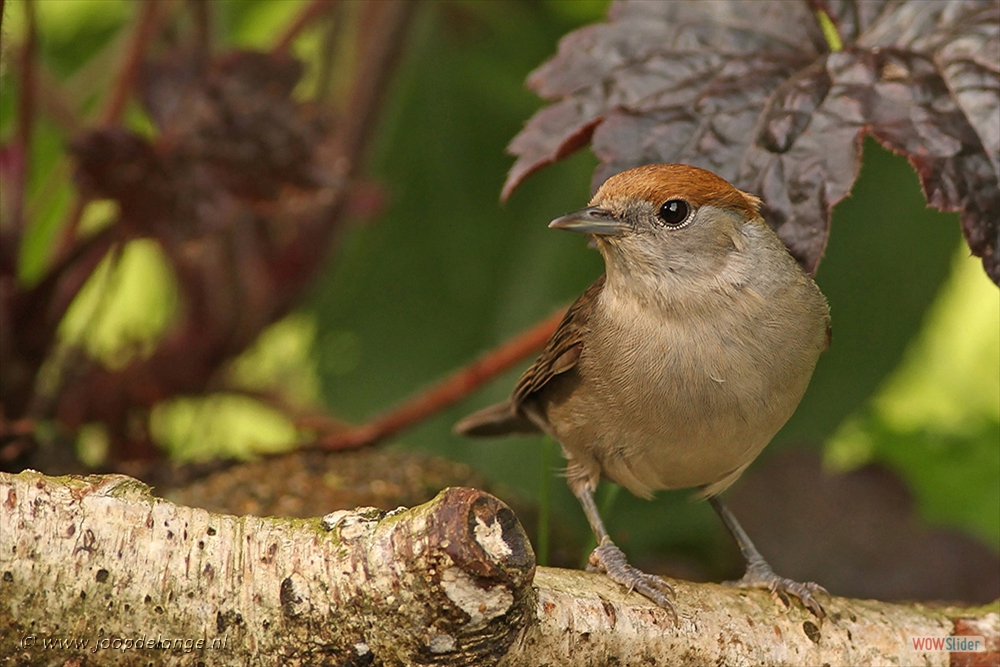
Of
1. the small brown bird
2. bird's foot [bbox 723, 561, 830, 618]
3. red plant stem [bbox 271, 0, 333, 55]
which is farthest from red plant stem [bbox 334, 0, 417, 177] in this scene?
bird's foot [bbox 723, 561, 830, 618]

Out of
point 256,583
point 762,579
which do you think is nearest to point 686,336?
point 762,579

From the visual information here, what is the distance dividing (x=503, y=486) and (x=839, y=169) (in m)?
2.03

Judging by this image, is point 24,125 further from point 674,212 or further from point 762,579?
point 762,579

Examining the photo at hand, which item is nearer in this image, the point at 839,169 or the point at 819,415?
the point at 839,169

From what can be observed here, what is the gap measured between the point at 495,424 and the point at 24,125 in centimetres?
171

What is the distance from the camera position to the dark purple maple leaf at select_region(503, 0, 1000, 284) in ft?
8.18

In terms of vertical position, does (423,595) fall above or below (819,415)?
above

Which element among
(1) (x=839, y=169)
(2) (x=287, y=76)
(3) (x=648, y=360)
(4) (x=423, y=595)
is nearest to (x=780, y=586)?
(3) (x=648, y=360)

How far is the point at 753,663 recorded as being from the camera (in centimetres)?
241

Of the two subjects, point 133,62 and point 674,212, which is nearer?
point 674,212

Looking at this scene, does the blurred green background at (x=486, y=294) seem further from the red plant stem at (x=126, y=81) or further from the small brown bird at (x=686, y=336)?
the small brown bird at (x=686, y=336)

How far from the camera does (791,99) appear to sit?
2645 millimetres

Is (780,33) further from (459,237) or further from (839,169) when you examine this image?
(459,237)

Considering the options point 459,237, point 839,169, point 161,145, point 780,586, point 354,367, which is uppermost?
point 839,169
